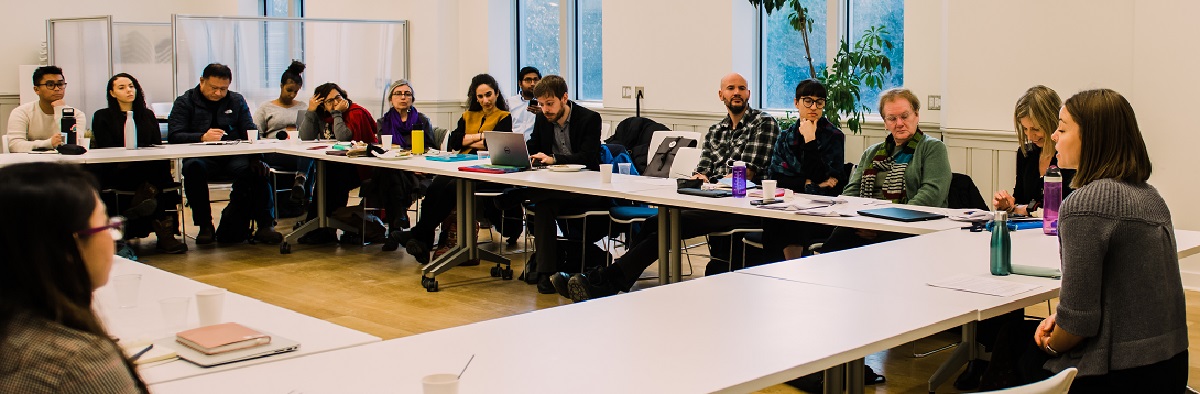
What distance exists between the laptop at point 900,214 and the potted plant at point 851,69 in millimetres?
2957

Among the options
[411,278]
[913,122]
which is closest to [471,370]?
[913,122]

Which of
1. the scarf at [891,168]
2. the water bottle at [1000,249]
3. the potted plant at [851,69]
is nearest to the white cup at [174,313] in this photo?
the water bottle at [1000,249]

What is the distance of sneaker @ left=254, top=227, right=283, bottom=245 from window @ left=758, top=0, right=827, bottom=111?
12.1ft

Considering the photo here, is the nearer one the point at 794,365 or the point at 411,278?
the point at 794,365

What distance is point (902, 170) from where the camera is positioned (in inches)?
202

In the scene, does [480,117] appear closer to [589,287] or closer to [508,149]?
[508,149]

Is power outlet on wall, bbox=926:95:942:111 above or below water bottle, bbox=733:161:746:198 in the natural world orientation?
above

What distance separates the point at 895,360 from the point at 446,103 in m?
7.19

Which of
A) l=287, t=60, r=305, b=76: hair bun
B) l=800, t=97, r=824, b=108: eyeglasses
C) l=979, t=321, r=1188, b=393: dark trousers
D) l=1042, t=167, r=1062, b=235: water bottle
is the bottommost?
l=979, t=321, r=1188, b=393: dark trousers

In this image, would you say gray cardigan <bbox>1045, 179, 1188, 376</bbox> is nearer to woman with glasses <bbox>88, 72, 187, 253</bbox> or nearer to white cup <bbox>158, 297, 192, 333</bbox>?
white cup <bbox>158, 297, 192, 333</bbox>

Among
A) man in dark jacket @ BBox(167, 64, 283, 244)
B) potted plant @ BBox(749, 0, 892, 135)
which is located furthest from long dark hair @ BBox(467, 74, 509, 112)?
potted plant @ BBox(749, 0, 892, 135)

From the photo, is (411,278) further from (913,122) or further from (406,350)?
(406,350)

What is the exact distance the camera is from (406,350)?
95.8 inches

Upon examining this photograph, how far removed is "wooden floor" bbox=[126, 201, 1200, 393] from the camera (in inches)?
189
